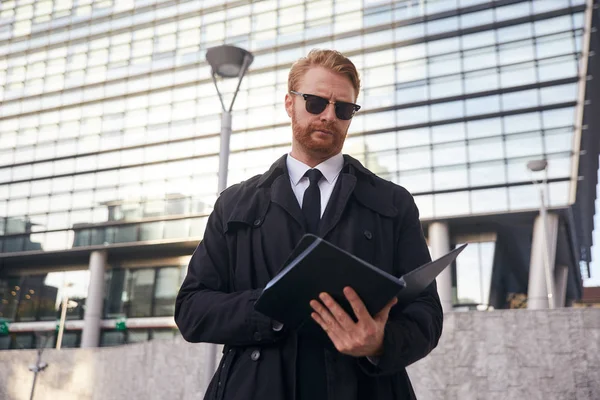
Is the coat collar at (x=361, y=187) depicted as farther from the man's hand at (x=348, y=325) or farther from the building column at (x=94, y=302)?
the building column at (x=94, y=302)

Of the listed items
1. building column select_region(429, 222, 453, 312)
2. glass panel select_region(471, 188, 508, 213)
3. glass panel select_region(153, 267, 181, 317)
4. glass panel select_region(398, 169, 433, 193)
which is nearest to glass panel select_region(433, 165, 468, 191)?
glass panel select_region(398, 169, 433, 193)

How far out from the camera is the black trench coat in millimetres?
2109

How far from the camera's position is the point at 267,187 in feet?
8.41

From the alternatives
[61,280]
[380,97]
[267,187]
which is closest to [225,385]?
[267,187]

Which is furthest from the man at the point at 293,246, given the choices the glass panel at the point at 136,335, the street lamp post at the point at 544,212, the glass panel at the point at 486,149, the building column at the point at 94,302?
the building column at the point at 94,302

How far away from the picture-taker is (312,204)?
2438mm

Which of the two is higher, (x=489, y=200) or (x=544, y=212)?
(x=489, y=200)

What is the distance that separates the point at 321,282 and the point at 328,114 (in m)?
0.81

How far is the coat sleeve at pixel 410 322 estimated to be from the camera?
2.03 meters

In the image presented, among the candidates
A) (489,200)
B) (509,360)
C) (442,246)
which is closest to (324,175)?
(509,360)

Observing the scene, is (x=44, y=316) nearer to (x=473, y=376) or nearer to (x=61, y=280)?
(x=61, y=280)

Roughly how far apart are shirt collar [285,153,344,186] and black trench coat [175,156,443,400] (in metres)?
0.03

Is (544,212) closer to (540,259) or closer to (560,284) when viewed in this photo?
(540,259)

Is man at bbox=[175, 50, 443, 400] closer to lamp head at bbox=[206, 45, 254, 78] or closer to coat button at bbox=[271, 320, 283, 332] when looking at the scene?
coat button at bbox=[271, 320, 283, 332]
